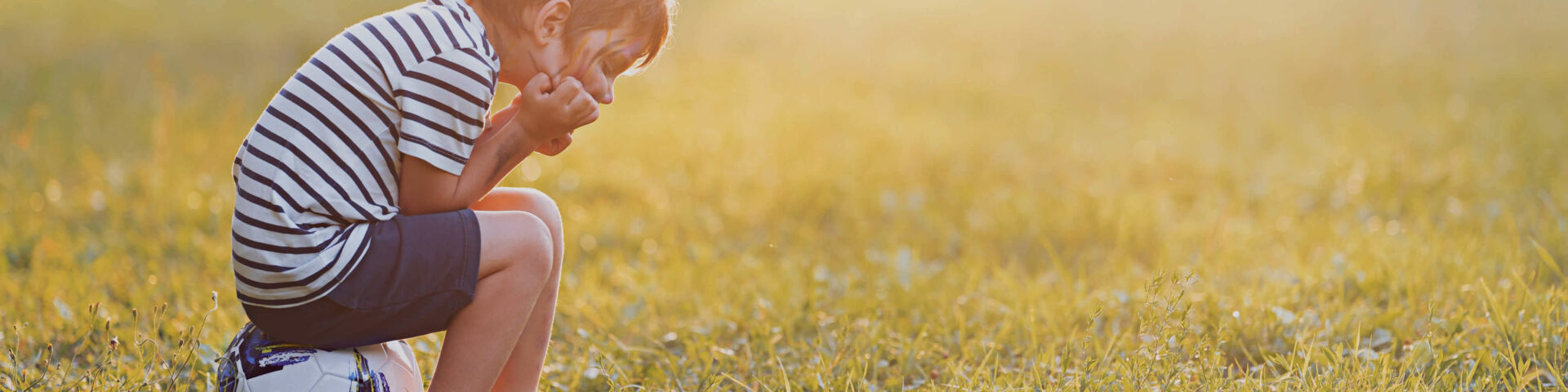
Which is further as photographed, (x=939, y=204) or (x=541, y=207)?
(x=939, y=204)

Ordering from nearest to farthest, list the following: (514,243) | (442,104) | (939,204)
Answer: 1. (442,104)
2. (514,243)
3. (939,204)

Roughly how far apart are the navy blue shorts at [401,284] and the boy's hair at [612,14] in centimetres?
38

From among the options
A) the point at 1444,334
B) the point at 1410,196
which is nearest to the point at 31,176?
the point at 1444,334

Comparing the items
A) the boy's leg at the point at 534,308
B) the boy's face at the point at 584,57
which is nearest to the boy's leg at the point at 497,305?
the boy's leg at the point at 534,308

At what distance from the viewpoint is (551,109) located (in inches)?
76.6

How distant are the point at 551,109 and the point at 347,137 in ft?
1.09

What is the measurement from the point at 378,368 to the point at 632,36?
77 cm

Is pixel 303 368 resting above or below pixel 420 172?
below

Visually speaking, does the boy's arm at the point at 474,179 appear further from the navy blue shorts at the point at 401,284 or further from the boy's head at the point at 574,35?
the boy's head at the point at 574,35

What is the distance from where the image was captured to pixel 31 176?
4.71 m

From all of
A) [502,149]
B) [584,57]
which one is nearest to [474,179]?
[502,149]

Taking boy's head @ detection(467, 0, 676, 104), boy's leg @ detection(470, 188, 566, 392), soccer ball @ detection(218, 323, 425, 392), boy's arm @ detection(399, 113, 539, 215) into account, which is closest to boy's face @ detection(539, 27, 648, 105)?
boy's head @ detection(467, 0, 676, 104)

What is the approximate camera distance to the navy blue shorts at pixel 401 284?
6.25 feet

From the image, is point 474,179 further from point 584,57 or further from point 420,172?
point 584,57
